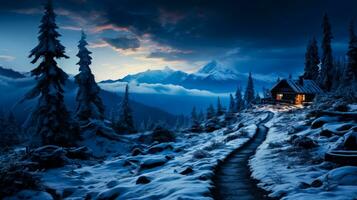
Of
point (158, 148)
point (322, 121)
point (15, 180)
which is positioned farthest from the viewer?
point (158, 148)

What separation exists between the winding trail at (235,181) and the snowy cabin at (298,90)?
4690cm

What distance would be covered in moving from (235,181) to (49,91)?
21096 millimetres

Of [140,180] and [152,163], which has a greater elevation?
[140,180]

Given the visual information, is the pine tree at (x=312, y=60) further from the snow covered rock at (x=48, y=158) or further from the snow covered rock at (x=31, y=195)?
the snow covered rock at (x=31, y=195)

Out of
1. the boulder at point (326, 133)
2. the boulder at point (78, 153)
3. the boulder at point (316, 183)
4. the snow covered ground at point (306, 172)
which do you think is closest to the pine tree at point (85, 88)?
the boulder at point (78, 153)

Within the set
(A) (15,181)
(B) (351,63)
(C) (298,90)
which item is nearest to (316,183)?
(A) (15,181)

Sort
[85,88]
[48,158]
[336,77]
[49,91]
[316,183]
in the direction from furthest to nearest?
[336,77], [85,88], [49,91], [48,158], [316,183]

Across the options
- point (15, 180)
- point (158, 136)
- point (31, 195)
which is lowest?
point (158, 136)

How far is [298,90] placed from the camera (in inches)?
2356

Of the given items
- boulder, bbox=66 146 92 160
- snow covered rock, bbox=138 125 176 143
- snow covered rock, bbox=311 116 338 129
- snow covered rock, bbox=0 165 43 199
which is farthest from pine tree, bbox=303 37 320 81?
snow covered rock, bbox=0 165 43 199

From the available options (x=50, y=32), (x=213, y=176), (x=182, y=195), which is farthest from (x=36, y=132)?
(x=182, y=195)

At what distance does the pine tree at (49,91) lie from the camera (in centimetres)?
2666

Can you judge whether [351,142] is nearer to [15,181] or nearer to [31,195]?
[31,195]

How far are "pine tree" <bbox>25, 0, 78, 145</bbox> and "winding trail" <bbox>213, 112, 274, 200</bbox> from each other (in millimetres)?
17150
